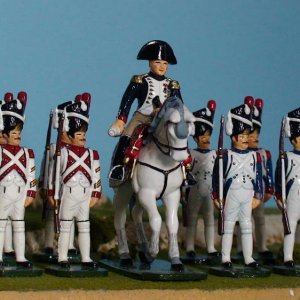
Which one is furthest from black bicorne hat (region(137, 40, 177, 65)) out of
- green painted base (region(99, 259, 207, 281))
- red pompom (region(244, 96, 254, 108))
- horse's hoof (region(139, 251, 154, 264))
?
green painted base (region(99, 259, 207, 281))

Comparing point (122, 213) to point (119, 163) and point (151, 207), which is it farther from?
point (151, 207)

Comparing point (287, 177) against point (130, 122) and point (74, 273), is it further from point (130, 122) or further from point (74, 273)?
point (74, 273)

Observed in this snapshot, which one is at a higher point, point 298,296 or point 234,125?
point 234,125

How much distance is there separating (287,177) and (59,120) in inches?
87.0

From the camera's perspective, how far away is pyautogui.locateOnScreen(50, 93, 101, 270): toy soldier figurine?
8.01 m

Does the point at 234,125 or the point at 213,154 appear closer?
the point at 234,125

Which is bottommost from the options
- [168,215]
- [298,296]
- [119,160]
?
[298,296]

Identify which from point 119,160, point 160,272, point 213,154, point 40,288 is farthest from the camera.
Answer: point 213,154

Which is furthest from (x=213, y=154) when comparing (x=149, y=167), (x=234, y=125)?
(x=149, y=167)

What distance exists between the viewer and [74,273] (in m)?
7.88

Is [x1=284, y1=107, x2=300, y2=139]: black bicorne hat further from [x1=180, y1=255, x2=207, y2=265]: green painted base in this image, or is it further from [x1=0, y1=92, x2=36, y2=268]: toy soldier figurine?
[x1=0, y1=92, x2=36, y2=268]: toy soldier figurine

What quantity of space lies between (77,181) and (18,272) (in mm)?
939

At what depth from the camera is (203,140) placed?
9594mm

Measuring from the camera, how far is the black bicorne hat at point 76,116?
8.09 meters
